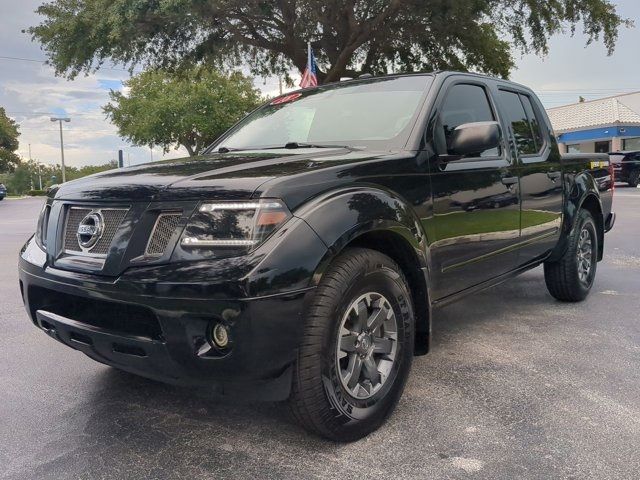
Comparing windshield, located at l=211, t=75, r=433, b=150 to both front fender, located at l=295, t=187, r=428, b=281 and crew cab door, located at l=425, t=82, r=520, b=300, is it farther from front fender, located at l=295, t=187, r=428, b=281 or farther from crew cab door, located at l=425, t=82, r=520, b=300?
front fender, located at l=295, t=187, r=428, b=281

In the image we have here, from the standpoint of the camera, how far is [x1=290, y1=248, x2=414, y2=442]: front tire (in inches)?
92.7

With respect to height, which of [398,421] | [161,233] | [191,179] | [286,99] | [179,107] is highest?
[179,107]

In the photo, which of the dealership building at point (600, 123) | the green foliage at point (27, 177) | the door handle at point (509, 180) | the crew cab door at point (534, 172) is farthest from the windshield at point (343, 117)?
the green foliage at point (27, 177)

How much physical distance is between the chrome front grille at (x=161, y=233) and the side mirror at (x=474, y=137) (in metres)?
1.63

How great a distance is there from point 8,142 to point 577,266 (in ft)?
253

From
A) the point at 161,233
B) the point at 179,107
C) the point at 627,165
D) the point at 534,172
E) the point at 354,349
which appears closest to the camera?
the point at 161,233

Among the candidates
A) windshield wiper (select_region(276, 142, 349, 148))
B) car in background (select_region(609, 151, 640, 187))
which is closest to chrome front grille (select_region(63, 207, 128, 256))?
windshield wiper (select_region(276, 142, 349, 148))

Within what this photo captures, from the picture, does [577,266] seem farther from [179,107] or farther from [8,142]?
[8,142]

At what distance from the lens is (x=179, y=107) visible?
108 feet

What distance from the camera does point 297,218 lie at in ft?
7.58

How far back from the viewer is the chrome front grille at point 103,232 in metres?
2.44

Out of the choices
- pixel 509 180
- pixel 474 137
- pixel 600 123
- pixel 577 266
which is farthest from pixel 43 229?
pixel 600 123

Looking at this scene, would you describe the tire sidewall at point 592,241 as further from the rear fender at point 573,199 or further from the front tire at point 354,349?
the front tire at point 354,349

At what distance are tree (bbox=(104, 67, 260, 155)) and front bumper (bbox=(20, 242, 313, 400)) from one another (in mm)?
31104
